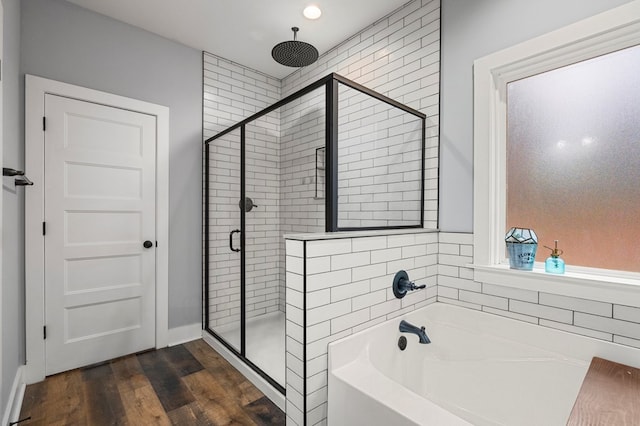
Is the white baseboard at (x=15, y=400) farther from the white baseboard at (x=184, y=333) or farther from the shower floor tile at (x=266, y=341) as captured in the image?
the shower floor tile at (x=266, y=341)

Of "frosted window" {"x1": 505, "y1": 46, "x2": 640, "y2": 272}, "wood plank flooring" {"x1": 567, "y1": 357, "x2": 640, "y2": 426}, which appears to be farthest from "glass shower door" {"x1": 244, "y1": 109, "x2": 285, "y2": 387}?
"wood plank flooring" {"x1": 567, "y1": 357, "x2": 640, "y2": 426}

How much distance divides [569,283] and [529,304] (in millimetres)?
240

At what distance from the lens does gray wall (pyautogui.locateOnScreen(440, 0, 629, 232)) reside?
1.81 m

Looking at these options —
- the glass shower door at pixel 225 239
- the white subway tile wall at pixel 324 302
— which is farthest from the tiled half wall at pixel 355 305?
the glass shower door at pixel 225 239

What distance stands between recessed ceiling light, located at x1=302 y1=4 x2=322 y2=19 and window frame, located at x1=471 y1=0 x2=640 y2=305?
1.32 meters

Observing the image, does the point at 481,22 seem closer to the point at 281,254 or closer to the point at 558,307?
the point at 558,307

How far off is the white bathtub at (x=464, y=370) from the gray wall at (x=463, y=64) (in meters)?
0.68

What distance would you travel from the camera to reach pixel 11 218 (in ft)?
5.85

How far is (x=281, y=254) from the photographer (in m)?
2.44

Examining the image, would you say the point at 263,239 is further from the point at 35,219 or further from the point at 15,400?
the point at 15,400

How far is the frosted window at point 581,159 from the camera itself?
1.53m

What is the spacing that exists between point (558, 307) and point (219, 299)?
8.54 ft

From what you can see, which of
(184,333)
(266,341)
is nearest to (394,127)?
(266,341)

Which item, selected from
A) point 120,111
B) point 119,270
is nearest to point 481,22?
point 120,111
